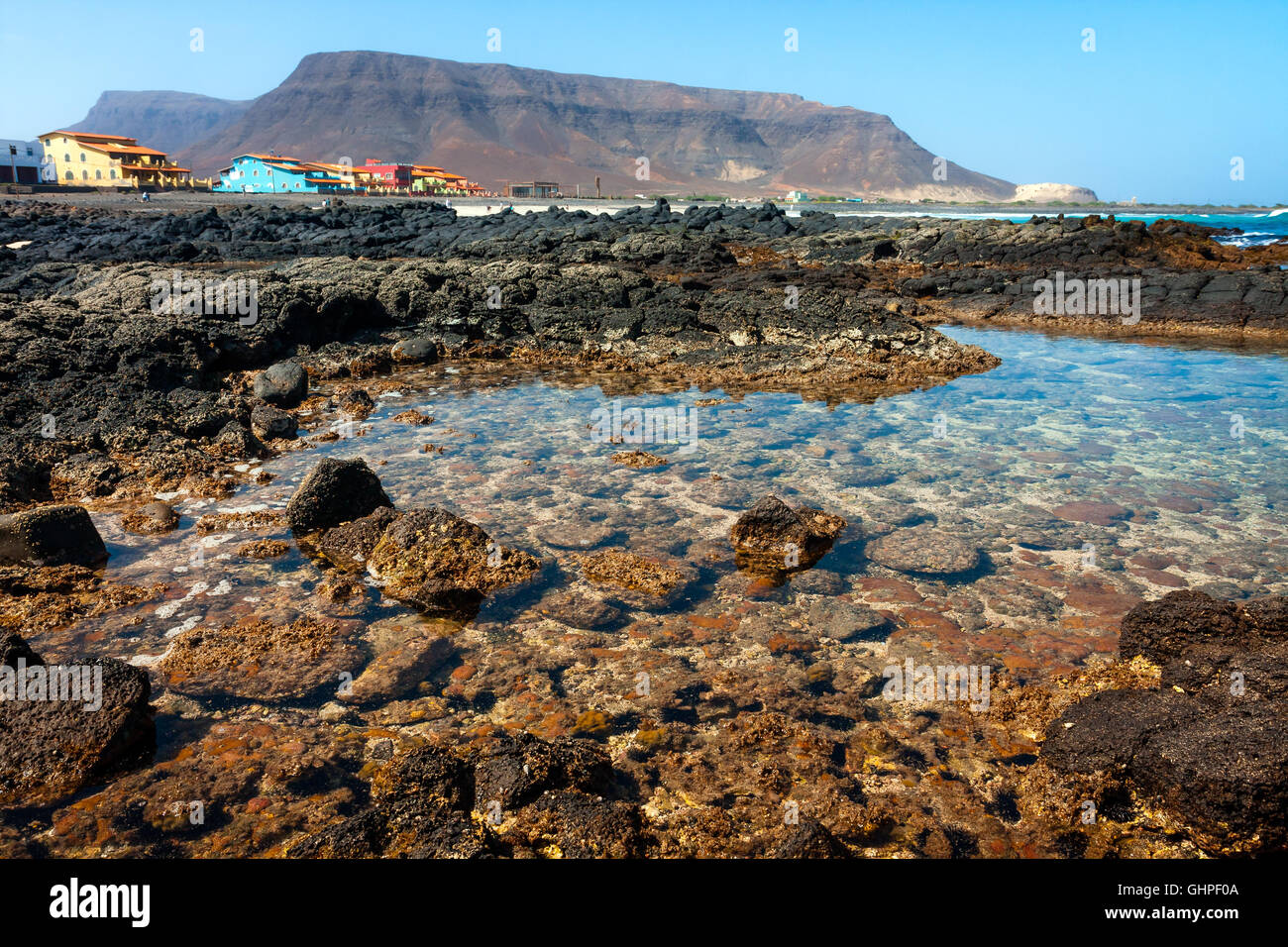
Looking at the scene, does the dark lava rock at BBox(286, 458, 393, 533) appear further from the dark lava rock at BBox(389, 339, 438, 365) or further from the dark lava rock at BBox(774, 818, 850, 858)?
the dark lava rock at BBox(389, 339, 438, 365)

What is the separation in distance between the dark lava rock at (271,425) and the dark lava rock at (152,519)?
245 cm

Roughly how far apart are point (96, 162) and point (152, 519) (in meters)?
89.5

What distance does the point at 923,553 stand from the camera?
6.71 metres

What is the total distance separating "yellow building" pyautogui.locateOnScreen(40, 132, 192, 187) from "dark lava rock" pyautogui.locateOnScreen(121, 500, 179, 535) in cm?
8434

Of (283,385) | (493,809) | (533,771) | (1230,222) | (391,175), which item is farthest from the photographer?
(391,175)

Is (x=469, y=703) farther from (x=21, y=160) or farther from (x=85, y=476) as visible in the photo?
(x=21, y=160)

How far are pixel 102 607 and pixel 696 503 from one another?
201 inches

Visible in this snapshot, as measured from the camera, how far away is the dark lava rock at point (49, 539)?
19.6 ft

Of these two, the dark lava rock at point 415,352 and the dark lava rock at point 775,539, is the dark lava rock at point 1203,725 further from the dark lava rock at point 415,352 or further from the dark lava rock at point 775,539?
the dark lava rock at point 415,352

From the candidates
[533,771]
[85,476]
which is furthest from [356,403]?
[533,771]

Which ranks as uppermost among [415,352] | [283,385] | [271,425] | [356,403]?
[415,352]

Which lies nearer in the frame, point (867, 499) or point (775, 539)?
point (775, 539)
